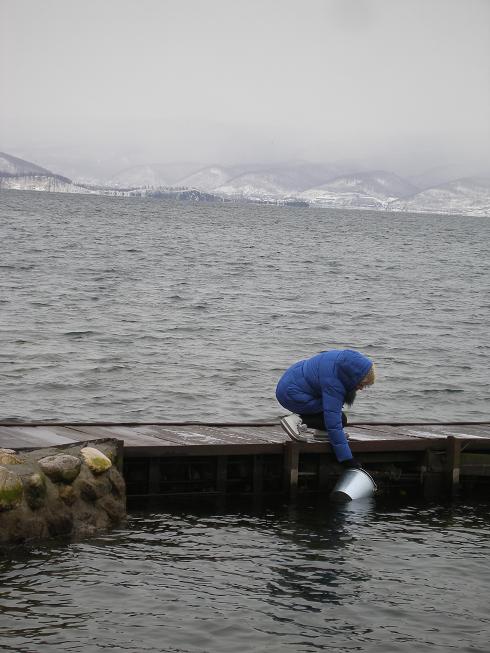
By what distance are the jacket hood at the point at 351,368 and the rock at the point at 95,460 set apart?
139 inches

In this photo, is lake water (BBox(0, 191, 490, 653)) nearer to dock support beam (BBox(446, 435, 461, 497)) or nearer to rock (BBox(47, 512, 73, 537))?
rock (BBox(47, 512, 73, 537))

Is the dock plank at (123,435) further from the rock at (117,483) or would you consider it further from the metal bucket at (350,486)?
the metal bucket at (350,486)

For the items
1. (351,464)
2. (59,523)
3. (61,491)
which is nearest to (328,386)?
(351,464)

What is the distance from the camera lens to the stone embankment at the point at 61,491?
12078mm

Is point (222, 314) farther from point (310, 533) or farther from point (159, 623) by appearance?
point (159, 623)

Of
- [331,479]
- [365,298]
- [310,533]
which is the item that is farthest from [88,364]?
[365,298]

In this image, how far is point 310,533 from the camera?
13.9 metres

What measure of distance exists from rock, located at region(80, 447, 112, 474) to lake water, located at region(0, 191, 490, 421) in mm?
8176

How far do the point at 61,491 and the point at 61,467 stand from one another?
0.96 feet

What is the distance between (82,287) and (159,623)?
3778 centimetres

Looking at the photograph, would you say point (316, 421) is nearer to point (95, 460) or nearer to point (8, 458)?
point (95, 460)

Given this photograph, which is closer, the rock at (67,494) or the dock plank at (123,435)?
the rock at (67,494)

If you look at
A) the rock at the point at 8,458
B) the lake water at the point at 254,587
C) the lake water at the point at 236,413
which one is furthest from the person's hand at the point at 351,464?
the rock at the point at 8,458

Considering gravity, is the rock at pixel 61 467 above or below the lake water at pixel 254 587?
above
